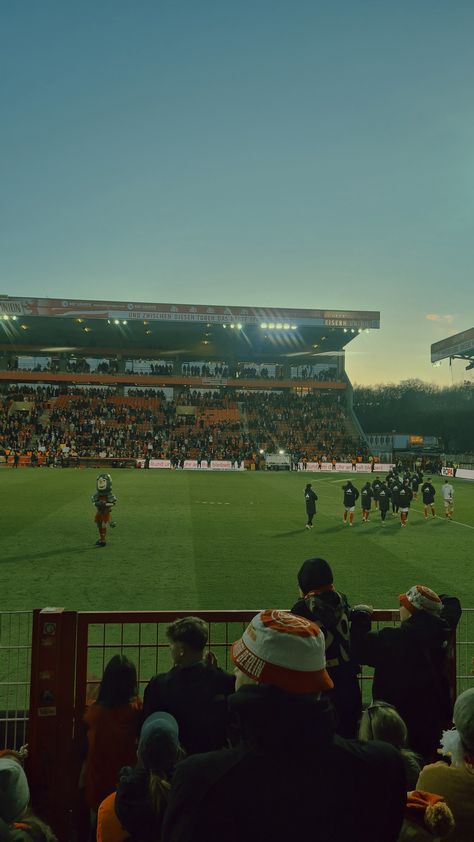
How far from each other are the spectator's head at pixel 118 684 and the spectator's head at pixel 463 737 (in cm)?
194

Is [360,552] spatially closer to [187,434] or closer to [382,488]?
[382,488]

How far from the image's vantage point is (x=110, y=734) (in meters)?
3.64

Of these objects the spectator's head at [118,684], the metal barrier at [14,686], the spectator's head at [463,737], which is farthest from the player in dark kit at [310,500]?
the spectator's head at [463,737]

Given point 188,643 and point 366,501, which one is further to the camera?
point 366,501

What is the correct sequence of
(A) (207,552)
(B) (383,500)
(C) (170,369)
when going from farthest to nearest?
(C) (170,369) → (B) (383,500) → (A) (207,552)

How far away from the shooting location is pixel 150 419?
59.2 metres

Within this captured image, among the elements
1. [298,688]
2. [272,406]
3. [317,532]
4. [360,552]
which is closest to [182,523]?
[317,532]

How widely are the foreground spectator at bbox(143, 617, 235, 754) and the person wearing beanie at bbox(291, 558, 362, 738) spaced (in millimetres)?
734

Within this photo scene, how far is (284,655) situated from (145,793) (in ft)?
3.59

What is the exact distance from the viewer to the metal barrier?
16.7 feet

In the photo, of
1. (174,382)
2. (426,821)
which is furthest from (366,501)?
(174,382)

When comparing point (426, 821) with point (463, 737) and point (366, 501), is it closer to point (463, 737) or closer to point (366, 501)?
point (463, 737)

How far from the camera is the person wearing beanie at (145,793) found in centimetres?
237

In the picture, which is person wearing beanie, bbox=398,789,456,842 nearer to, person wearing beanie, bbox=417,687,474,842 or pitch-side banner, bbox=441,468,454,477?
person wearing beanie, bbox=417,687,474,842
